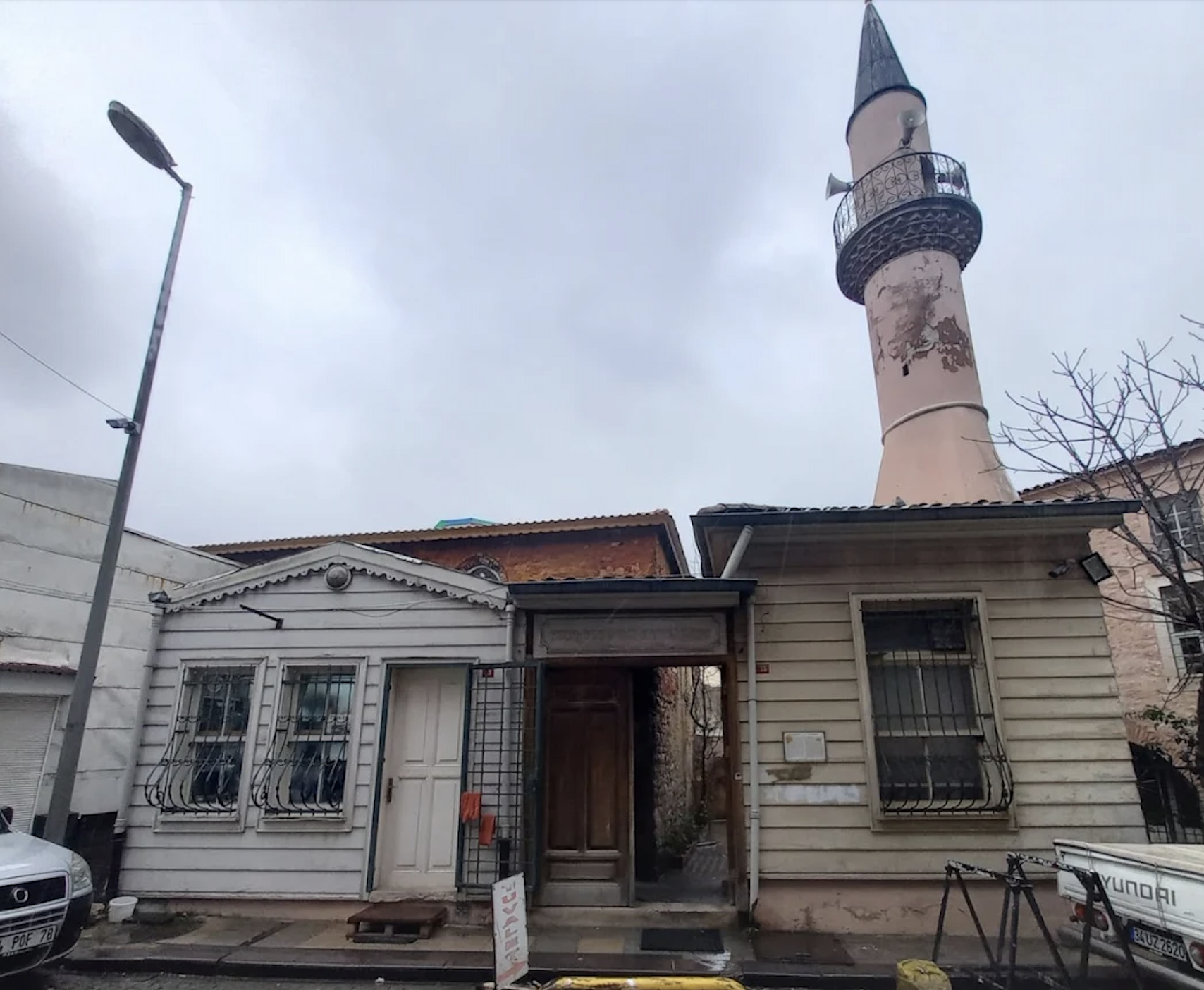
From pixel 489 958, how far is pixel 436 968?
1.44 ft

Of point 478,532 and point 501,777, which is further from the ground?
point 478,532

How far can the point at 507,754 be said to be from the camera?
23.6ft

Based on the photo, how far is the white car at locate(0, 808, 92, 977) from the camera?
5023mm

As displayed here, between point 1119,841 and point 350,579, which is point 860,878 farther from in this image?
point 350,579

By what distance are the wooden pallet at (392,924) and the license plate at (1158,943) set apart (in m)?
5.40

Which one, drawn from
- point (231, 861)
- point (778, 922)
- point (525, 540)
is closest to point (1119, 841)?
point (778, 922)

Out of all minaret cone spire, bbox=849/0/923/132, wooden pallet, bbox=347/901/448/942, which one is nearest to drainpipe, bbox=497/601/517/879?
wooden pallet, bbox=347/901/448/942

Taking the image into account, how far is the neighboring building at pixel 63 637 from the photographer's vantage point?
8.11 metres

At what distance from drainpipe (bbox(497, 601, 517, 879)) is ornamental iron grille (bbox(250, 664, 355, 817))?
164 cm

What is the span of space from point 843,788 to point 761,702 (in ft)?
3.41

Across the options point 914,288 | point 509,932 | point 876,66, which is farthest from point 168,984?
point 876,66

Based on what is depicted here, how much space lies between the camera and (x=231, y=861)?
7203 millimetres

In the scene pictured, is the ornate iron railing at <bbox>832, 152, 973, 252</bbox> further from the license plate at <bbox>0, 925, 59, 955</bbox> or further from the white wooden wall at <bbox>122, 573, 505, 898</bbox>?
the license plate at <bbox>0, 925, 59, 955</bbox>

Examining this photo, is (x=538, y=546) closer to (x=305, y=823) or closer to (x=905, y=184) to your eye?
(x=305, y=823)
